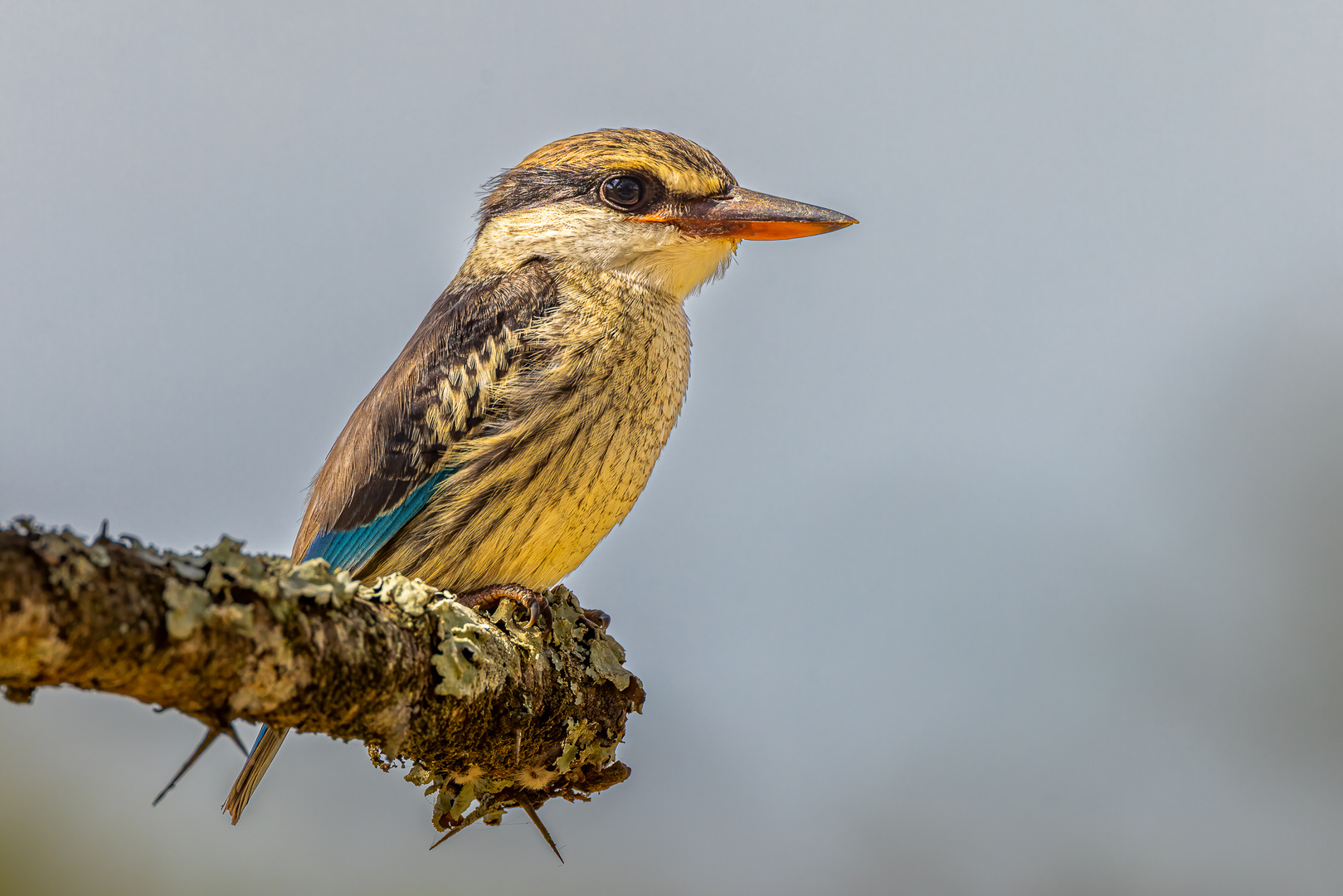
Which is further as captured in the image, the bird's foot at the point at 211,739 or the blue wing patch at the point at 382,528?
the blue wing patch at the point at 382,528

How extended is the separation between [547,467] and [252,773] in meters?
1.02

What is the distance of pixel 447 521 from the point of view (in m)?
2.57

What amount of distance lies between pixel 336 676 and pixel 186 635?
11.9 inches

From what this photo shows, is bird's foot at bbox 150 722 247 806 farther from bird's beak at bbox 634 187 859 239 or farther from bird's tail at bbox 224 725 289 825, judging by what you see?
bird's beak at bbox 634 187 859 239

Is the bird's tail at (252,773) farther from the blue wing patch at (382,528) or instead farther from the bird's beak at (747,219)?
the bird's beak at (747,219)

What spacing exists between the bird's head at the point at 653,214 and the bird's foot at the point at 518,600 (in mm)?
997

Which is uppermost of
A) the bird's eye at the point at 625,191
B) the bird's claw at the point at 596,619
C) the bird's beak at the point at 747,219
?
the bird's eye at the point at 625,191

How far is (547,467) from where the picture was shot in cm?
256

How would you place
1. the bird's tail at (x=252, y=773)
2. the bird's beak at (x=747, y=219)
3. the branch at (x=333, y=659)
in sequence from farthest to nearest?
1. the bird's beak at (x=747, y=219)
2. the bird's tail at (x=252, y=773)
3. the branch at (x=333, y=659)

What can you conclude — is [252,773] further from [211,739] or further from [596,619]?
[211,739]


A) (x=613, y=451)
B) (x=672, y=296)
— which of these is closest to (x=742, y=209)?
(x=672, y=296)

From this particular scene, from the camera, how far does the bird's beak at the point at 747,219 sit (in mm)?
2953

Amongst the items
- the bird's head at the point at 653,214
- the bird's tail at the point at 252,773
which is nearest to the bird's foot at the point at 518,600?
the bird's tail at the point at 252,773

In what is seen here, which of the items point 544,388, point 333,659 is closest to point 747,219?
point 544,388
